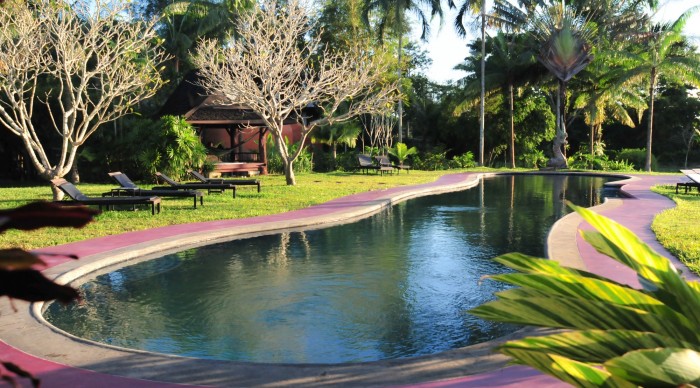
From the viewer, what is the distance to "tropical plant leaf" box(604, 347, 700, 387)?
1.33m

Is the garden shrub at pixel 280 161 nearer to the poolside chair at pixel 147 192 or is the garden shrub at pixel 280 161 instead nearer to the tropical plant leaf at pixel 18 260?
the poolside chair at pixel 147 192

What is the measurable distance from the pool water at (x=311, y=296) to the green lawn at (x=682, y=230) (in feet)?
6.65

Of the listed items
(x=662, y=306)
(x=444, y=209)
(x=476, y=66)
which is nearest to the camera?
(x=662, y=306)

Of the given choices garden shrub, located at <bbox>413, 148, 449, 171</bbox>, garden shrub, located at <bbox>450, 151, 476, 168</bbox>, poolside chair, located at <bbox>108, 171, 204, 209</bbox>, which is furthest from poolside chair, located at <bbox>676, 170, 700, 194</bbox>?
garden shrub, located at <bbox>450, 151, 476, 168</bbox>

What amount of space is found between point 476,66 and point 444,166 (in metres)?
8.24

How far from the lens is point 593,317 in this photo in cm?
162

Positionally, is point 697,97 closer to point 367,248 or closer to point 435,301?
point 367,248

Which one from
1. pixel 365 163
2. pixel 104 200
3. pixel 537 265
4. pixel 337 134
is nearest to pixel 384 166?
pixel 365 163

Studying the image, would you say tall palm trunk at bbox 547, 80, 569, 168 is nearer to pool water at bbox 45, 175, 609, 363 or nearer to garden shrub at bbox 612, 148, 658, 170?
garden shrub at bbox 612, 148, 658, 170

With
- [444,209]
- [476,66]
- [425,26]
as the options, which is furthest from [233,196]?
[476,66]

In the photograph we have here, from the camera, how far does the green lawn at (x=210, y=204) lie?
1193 cm

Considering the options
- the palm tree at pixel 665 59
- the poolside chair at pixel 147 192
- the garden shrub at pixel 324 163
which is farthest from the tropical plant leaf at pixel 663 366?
the palm tree at pixel 665 59

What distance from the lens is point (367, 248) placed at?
37.7 feet

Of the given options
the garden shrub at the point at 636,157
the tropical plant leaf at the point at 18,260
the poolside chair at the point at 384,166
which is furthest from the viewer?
the garden shrub at the point at 636,157
